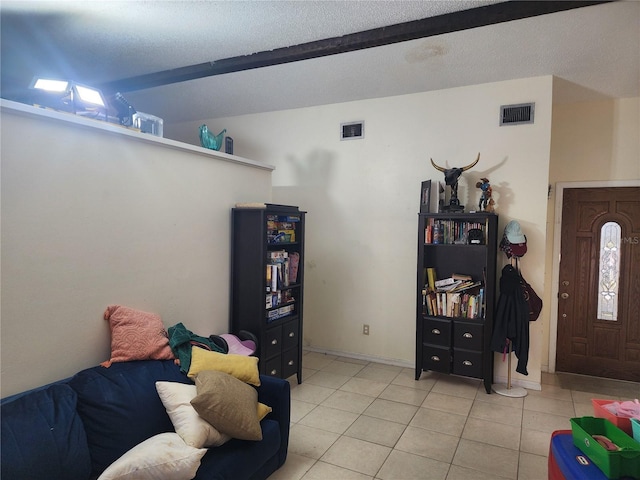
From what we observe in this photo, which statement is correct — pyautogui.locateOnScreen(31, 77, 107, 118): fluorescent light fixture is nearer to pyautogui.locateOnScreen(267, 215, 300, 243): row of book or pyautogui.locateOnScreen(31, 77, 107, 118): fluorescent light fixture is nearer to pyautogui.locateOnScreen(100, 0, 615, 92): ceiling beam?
pyautogui.locateOnScreen(100, 0, 615, 92): ceiling beam

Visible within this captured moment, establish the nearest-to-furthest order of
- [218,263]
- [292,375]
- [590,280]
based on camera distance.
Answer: [218,263] → [292,375] → [590,280]

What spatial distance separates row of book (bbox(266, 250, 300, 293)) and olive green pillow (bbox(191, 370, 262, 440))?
1.28 meters

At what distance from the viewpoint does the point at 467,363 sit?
12.4 ft

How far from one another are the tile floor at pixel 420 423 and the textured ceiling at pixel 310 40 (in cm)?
307

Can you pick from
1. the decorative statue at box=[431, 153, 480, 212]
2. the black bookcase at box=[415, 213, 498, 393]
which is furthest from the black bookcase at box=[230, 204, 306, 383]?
the decorative statue at box=[431, 153, 480, 212]

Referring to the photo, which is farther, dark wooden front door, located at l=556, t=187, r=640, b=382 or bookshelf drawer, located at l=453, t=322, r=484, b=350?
dark wooden front door, located at l=556, t=187, r=640, b=382

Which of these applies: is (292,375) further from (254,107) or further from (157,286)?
(254,107)

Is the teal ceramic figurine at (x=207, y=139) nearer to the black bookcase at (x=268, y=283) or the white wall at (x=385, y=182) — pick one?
the black bookcase at (x=268, y=283)

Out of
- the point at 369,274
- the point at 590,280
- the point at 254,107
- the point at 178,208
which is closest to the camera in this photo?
the point at 178,208

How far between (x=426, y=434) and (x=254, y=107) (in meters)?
4.15

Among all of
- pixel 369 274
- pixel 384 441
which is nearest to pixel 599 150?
pixel 369 274

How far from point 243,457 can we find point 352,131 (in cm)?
366

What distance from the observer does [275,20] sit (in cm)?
284

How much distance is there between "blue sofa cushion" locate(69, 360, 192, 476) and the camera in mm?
1893
